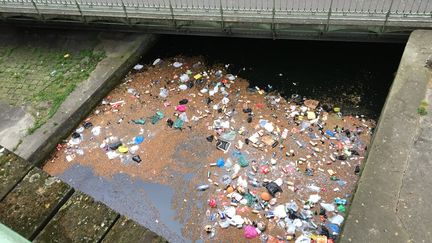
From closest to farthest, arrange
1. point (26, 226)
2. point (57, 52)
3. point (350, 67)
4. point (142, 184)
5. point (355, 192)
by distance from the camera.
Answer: point (26, 226), point (355, 192), point (142, 184), point (350, 67), point (57, 52)

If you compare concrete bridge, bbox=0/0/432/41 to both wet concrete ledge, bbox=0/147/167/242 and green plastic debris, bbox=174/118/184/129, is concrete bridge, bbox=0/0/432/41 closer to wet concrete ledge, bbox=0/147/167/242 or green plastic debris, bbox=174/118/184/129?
green plastic debris, bbox=174/118/184/129

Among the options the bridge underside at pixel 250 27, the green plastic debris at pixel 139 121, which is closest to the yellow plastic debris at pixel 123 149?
the green plastic debris at pixel 139 121

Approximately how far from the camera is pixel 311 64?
8141 mm

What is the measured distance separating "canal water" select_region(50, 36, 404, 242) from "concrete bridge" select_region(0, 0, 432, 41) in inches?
35.1

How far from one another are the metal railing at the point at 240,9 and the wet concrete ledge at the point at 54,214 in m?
5.66

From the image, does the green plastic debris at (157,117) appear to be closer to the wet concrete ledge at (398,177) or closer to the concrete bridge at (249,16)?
the concrete bridge at (249,16)

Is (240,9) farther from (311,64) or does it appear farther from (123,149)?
(123,149)

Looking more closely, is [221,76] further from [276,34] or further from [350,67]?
[350,67]

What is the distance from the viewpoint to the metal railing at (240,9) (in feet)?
22.4

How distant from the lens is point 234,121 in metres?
7.18

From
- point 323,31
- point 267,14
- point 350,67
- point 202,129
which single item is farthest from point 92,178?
point 350,67

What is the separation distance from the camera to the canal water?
6340 millimetres

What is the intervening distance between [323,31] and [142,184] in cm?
402

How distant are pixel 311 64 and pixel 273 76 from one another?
831mm
